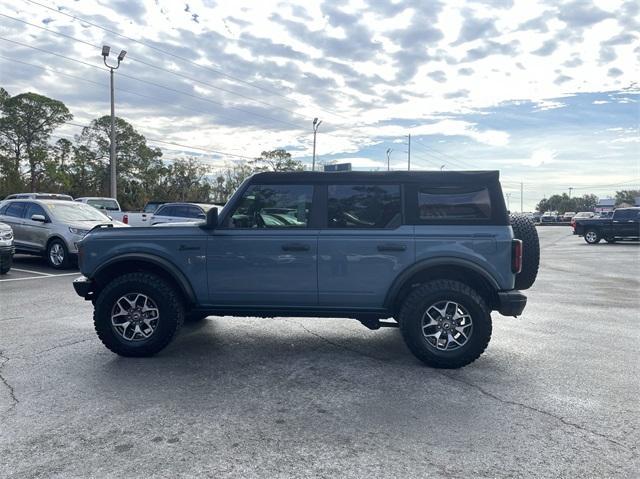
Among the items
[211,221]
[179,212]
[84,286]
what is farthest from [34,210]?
[211,221]

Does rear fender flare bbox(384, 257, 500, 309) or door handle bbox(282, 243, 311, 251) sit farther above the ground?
door handle bbox(282, 243, 311, 251)

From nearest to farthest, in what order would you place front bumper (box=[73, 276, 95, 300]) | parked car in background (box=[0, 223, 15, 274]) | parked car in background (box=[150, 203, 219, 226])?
front bumper (box=[73, 276, 95, 300]), parked car in background (box=[0, 223, 15, 274]), parked car in background (box=[150, 203, 219, 226])

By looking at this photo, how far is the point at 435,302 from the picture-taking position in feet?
15.4

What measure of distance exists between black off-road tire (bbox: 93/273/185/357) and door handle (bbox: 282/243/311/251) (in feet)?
4.23

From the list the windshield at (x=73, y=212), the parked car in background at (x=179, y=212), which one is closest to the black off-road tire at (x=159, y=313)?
the windshield at (x=73, y=212)

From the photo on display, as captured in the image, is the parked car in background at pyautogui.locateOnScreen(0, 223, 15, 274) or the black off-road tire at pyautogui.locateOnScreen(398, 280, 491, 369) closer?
the black off-road tire at pyautogui.locateOnScreen(398, 280, 491, 369)

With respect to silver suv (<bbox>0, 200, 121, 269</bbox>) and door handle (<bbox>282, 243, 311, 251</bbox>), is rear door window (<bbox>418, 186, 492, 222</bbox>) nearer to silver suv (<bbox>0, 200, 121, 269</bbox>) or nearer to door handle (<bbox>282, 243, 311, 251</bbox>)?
door handle (<bbox>282, 243, 311, 251</bbox>)

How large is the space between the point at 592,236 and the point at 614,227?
110 centimetres

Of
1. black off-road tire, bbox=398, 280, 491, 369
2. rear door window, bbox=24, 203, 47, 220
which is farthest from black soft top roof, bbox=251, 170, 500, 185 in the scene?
rear door window, bbox=24, 203, 47, 220

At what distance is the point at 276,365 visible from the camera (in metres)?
4.78

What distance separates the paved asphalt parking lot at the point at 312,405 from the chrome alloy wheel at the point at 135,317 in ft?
0.99

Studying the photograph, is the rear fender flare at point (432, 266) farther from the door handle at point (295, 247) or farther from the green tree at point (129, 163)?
the green tree at point (129, 163)

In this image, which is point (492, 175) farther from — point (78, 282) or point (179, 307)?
point (78, 282)

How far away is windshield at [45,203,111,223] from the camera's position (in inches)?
480
